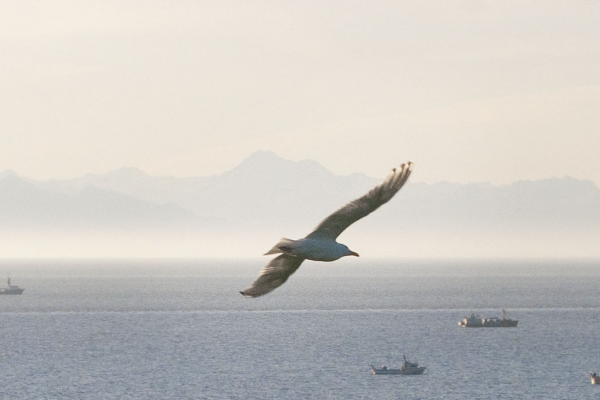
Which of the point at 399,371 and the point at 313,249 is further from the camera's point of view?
the point at 399,371

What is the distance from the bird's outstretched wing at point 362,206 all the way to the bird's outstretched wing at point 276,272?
138 cm

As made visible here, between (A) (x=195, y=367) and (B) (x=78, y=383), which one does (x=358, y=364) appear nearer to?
(A) (x=195, y=367)

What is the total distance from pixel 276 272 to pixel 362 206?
280 centimetres

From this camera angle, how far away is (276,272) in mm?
19453

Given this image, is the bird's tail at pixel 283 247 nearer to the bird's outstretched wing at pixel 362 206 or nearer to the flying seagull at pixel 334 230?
the flying seagull at pixel 334 230

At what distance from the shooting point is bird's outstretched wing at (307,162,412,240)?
16.9 m

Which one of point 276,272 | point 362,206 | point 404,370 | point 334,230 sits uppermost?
point 362,206

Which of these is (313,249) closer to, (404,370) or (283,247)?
(283,247)

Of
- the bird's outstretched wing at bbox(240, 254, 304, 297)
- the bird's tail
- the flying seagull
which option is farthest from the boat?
the bird's tail

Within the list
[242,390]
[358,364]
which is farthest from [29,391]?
[358,364]

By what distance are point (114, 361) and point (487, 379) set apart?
72.3 metres

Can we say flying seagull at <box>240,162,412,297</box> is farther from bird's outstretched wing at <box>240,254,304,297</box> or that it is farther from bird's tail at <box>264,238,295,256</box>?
bird's outstretched wing at <box>240,254,304,297</box>

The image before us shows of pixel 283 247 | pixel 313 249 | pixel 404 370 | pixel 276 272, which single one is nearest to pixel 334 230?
pixel 313 249

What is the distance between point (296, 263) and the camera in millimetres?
19703
